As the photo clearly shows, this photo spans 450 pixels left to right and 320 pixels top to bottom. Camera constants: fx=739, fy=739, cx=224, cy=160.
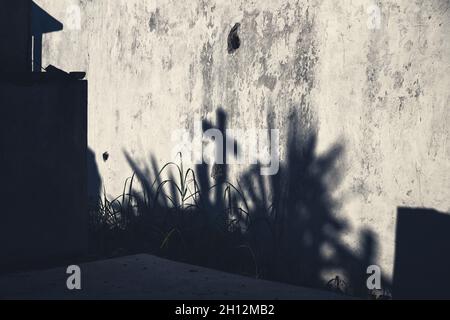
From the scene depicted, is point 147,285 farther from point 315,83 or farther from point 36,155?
point 315,83

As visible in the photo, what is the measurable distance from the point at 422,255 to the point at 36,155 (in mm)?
2551

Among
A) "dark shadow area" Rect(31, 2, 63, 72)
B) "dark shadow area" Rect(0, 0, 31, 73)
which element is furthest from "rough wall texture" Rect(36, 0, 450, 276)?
"dark shadow area" Rect(0, 0, 31, 73)

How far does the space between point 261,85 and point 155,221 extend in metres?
1.71

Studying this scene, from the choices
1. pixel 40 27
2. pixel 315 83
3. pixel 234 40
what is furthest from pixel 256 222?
pixel 40 27

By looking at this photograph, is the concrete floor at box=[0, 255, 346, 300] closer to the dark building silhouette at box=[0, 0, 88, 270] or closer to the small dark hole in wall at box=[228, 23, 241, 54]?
the dark building silhouette at box=[0, 0, 88, 270]

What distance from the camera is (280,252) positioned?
5.34m

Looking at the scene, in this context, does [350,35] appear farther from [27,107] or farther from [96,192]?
[96,192]

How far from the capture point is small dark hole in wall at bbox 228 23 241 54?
5825 mm

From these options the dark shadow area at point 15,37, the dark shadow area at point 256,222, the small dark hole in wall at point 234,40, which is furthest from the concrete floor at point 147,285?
the small dark hole in wall at point 234,40

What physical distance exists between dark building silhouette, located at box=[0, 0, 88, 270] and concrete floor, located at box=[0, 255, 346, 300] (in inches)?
30.3

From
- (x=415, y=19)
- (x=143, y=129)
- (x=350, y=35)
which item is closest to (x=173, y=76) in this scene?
(x=143, y=129)

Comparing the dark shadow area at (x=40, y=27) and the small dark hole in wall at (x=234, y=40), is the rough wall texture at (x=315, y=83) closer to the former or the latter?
the small dark hole in wall at (x=234, y=40)

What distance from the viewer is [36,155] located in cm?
491

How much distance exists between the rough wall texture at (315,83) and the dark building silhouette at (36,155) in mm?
1333
